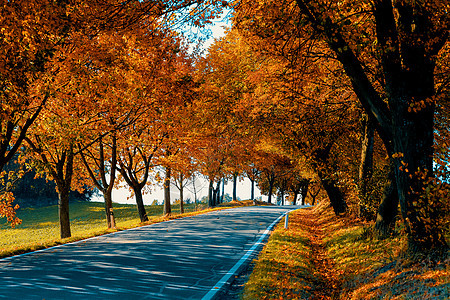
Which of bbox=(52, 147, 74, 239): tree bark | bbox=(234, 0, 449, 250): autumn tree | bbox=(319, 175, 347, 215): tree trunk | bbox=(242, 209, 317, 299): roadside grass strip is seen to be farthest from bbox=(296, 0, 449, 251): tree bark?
bbox=(52, 147, 74, 239): tree bark

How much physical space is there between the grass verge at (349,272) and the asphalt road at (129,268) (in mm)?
896

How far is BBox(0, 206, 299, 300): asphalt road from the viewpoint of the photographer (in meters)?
6.03

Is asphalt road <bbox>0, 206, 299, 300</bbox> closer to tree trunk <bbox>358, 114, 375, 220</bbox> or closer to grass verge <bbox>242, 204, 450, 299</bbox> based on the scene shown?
grass verge <bbox>242, 204, 450, 299</bbox>

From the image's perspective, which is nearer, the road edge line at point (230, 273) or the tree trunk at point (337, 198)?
the road edge line at point (230, 273)

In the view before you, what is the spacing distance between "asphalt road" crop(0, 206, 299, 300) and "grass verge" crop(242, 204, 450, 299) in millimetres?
896

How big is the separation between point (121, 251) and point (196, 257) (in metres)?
2.15

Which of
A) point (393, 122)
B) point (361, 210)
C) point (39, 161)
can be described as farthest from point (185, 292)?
point (39, 161)

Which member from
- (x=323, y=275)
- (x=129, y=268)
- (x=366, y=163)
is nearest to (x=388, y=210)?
(x=323, y=275)

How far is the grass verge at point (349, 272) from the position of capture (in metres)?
5.69

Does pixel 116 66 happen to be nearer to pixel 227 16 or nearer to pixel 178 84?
pixel 178 84

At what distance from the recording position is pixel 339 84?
37.6 feet

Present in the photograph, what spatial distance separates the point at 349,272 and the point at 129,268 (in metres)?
4.87

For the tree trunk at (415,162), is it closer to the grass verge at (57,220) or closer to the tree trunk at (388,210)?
the tree trunk at (388,210)

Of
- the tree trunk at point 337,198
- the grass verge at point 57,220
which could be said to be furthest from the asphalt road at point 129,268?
the grass verge at point 57,220
